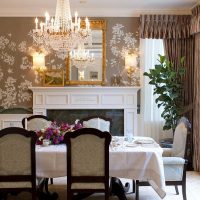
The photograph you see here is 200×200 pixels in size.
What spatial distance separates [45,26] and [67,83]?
92.2 inches

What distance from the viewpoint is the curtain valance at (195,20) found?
571 centimetres

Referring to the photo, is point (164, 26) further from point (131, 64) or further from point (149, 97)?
point (149, 97)

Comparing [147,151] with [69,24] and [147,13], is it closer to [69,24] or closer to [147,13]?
[69,24]

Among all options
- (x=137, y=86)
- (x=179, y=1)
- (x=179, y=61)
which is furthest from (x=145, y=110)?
(x=179, y=1)

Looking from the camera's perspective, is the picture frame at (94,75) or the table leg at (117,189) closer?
the table leg at (117,189)

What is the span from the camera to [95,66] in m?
6.52

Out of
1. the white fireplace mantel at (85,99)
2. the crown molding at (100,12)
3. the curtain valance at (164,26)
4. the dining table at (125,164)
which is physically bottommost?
the dining table at (125,164)

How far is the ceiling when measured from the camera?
19.5ft

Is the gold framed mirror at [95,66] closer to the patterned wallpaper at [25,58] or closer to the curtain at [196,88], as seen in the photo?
the patterned wallpaper at [25,58]

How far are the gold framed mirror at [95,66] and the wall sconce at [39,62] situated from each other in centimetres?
46

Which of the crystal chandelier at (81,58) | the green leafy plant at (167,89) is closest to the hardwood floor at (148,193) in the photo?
the green leafy plant at (167,89)

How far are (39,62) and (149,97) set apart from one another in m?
2.15

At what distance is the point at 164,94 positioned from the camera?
605cm

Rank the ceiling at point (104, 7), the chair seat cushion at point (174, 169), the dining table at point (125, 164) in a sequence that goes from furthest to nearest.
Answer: the ceiling at point (104, 7) < the chair seat cushion at point (174, 169) < the dining table at point (125, 164)
